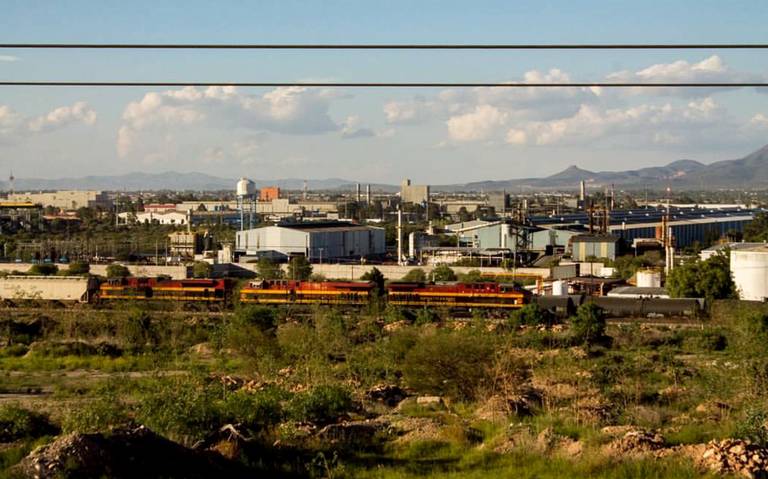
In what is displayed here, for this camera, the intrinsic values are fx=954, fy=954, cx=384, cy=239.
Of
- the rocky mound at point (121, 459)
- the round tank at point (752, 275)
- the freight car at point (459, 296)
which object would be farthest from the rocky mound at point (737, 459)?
the round tank at point (752, 275)

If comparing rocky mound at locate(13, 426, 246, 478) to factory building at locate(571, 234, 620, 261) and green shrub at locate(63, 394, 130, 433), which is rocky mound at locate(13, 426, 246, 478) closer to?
green shrub at locate(63, 394, 130, 433)

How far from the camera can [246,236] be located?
170 feet

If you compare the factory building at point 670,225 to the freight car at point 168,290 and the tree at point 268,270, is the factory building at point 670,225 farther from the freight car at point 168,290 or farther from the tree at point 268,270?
the freight car at point 168,290

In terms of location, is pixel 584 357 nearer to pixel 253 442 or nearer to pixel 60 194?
pixel 253 442

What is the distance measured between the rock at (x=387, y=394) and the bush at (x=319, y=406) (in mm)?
1939

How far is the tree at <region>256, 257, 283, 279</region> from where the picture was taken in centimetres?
3762

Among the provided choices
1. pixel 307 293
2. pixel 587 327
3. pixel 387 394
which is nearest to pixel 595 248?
pixel 307 293

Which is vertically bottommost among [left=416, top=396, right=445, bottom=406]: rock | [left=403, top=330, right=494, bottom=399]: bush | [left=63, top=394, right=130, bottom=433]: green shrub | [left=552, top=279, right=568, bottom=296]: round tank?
[left=552, top=279, right=568, bottom=296]: round tank

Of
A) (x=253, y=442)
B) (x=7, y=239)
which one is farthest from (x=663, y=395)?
(x=7, y=239)

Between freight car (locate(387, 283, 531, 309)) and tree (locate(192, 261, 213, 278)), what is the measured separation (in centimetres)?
1258

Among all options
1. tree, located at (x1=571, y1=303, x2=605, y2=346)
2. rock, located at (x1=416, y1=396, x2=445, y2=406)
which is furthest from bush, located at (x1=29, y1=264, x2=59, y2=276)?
rock, located at (x1=416, y1=396, x2=445, y2=406)

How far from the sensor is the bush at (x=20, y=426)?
10016 millimetres

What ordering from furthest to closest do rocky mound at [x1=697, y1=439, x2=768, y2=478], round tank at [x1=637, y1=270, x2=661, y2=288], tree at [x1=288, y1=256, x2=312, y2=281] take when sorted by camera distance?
1. tree at [x1=288, y1=256, x2=312, y2=281]
2. round tank at [x1=637, y1=270, x2=661, y2=288]
3. rocky mound at [x1=697, y1=439, x2=768, y2=478]

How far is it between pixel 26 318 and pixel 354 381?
572 inches
